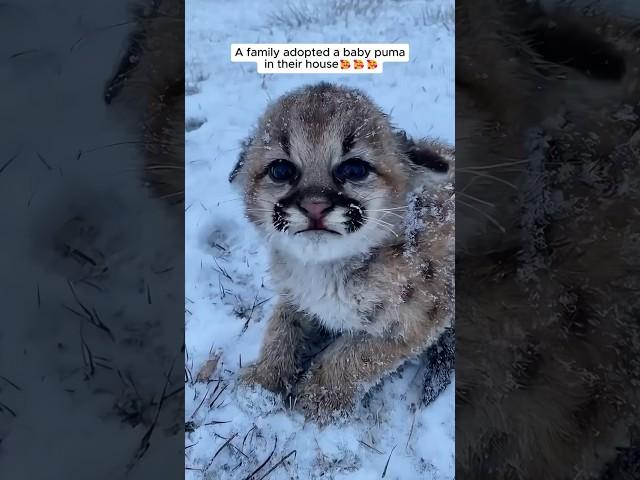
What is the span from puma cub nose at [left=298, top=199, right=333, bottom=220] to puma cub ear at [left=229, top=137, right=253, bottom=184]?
9.6 inches

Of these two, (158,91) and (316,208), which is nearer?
(316,208)

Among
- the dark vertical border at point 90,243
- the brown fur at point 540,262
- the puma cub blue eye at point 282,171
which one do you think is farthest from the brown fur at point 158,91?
the brown fur at point 540,262

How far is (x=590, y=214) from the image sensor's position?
156 centimetres

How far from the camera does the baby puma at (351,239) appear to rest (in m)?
1.54

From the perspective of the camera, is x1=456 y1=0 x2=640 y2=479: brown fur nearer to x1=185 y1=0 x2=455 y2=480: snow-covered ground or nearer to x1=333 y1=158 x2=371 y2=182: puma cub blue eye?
x1=185 y1=0 x2=455 y2=480: snow-covered ground

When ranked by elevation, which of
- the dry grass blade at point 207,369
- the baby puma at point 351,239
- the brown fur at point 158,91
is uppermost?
the brown fur at point 158,91

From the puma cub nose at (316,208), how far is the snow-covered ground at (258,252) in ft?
0.69

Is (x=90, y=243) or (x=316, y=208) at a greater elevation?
(x=316, y=208)

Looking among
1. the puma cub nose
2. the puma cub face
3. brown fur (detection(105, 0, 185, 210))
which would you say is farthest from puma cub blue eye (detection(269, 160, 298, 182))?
brown fur (detection(105, 0, 185, 210))

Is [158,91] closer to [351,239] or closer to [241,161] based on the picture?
[241,161]

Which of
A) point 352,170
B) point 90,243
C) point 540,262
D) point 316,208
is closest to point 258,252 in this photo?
point 316,208

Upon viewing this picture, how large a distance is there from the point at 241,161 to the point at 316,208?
0.98 ft

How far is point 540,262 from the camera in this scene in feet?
5.08

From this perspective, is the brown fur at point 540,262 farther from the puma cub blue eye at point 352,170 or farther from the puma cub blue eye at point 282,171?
the puma cub blue eye at point 282,171
